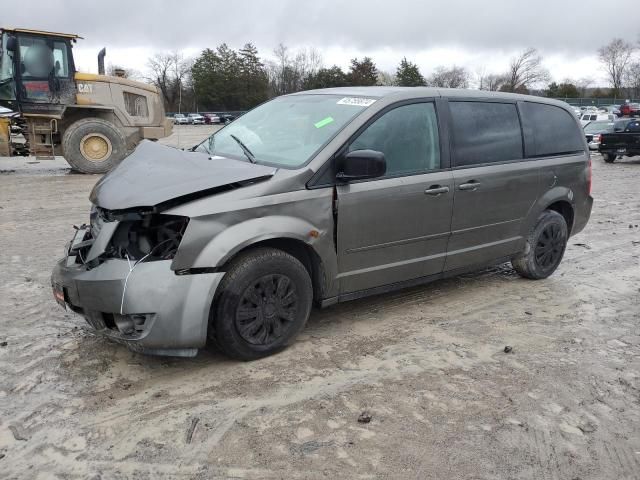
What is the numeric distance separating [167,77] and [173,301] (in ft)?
256

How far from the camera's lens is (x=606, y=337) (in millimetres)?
4355

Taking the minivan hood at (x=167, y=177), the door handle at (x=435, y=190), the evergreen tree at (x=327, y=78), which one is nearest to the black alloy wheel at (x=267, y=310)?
the minivan hood at (x=167, y=177)

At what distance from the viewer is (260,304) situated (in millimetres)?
3711

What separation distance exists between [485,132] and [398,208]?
128 cm

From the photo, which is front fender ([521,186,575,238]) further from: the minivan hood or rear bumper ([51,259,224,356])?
rear bumper ([51,259,224,356])

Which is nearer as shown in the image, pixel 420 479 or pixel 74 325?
pixel 420 479

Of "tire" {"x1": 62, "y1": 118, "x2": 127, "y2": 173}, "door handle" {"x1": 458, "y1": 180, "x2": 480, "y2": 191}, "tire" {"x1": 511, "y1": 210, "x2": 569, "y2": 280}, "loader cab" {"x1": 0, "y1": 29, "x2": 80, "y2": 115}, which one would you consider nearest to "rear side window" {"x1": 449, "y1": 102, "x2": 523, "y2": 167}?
"door handle" {"x1": 458, "y1": 180, "x2": 480, "y2": 191}

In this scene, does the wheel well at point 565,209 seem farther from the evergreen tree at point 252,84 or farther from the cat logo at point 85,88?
the evergreen tree at point 252,84

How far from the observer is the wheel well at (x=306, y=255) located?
Answer: 150 inches

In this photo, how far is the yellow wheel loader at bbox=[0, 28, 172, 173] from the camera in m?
12.8

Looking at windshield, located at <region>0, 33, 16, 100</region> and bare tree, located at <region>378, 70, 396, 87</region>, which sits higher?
bare tree, located at <region>378, 70, 396, 87</region>

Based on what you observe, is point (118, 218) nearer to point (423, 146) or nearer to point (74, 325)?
point (74, 325)

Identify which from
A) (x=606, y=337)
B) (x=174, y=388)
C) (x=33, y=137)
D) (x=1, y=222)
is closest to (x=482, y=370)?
(x=606, y=337)

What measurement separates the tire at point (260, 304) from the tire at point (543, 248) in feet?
8.62
